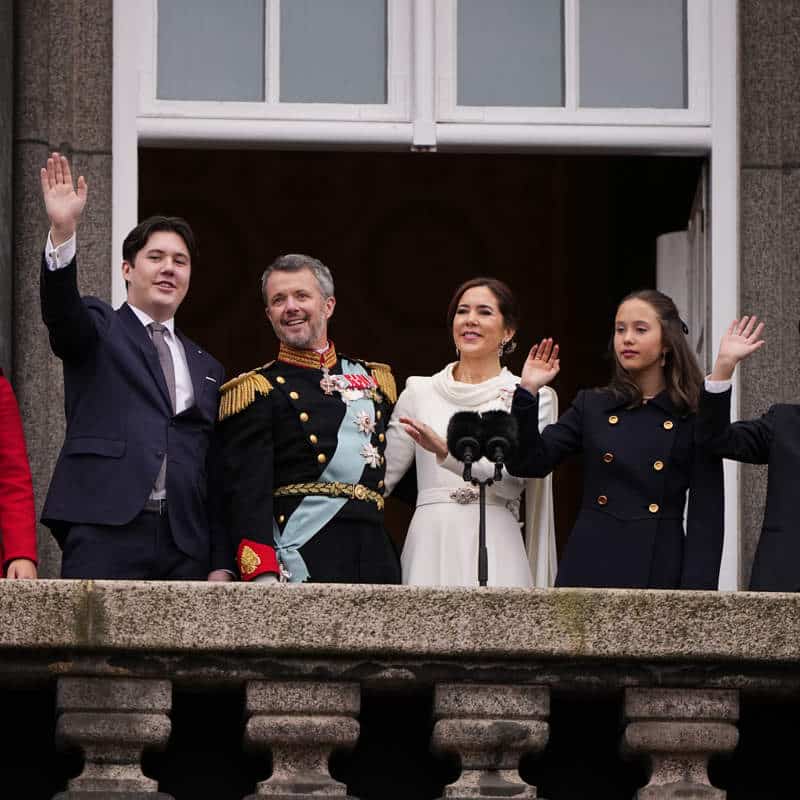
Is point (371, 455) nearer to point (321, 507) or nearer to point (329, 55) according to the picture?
point (321, 507)

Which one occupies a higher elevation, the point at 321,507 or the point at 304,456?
the point at 304,456

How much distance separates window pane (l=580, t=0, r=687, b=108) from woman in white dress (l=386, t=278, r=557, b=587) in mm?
1469

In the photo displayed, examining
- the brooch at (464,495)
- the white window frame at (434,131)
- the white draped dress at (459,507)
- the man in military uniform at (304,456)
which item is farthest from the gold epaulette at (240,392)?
the white window frame at (434,131)

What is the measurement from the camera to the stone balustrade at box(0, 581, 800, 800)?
19.7ft

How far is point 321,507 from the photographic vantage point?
758 centimetres

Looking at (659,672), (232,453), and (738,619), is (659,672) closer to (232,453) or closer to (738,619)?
(738,619)

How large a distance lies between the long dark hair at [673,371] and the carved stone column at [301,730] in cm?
206

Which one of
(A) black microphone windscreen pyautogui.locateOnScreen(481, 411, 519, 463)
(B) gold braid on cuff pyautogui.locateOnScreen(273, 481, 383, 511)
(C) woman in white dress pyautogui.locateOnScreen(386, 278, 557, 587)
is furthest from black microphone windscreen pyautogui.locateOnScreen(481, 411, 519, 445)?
(C) woman in white dress pyautogui.locateOnScreen(386, 278, 557, 587)

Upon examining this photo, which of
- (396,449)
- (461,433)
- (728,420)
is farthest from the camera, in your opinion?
(396,449)

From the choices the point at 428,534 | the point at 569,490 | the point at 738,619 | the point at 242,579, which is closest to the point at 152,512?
the point at 242,579

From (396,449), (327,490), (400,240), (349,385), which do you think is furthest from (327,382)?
(400,240)

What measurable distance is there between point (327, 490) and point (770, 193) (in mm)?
2650

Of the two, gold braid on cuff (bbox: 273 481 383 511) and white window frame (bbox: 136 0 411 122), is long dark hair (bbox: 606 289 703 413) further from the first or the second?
white window frame (bbox: 136 0 411 122)

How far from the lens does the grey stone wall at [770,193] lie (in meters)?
9.30
